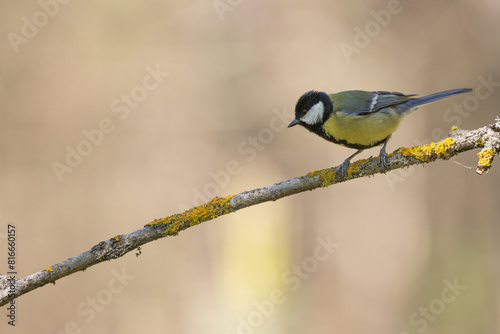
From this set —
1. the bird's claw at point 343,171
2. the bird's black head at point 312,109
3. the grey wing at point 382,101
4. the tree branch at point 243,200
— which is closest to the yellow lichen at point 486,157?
the tree branch at point 243,200

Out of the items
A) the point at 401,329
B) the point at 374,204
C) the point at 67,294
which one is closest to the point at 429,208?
the point at 374,204

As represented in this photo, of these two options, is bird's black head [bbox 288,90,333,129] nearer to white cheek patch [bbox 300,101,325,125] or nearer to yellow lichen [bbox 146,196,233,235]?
white cheek patch [bbox 300,101,325,125]

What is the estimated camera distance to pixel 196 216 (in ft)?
7.38

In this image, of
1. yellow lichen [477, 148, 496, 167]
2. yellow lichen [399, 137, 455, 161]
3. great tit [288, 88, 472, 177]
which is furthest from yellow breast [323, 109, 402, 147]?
yellow lichen [477, 148, 496, 167]

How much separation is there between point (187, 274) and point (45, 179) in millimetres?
1939

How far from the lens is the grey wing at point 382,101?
3242mm

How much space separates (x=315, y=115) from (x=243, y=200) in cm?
136

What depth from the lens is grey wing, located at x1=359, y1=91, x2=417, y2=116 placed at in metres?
3.24

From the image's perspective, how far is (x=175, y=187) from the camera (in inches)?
209

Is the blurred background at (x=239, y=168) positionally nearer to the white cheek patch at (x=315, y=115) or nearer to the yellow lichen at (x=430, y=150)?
the white cheek patch at (x=315, y=115)

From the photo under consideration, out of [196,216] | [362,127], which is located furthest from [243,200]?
[362,127]

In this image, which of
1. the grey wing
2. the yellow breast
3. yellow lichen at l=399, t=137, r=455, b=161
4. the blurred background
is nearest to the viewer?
yellow lichen at l=399, t=137, r=455, b=161

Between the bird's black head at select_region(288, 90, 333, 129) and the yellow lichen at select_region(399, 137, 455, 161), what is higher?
the bird's black head at select_region(288, 90, 333, 129)

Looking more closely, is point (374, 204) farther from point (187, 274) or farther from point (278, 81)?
point (187, 274)
